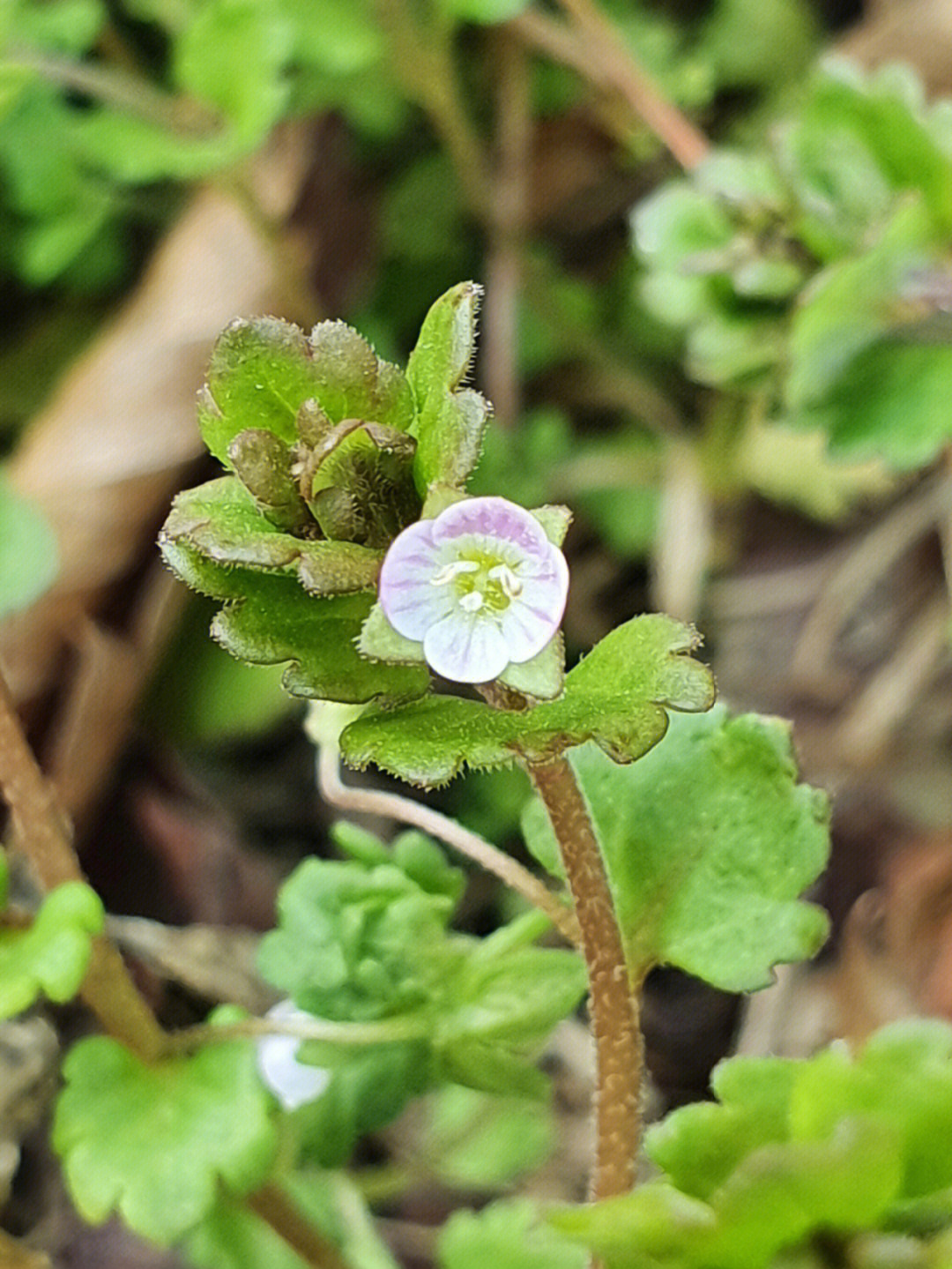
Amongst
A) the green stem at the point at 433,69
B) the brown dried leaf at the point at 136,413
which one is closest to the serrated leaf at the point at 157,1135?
the brown dried leaf at the point at 136,413

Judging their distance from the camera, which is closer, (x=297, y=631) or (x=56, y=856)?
(x=297, y=631)

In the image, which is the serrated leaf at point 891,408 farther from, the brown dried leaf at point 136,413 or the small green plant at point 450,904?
the brown dried leaf at point 136,413

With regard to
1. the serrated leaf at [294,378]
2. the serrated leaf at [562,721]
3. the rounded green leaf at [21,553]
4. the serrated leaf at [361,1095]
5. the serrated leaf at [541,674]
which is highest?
the serrated leaf at [294,378]

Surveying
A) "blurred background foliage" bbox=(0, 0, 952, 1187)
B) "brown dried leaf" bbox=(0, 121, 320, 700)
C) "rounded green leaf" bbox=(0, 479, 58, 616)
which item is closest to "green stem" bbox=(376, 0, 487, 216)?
"blurred background foliage" bbox=(0, 0, 952, 1187)

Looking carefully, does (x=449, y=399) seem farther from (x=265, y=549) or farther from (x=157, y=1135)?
(x=157, y=1135)

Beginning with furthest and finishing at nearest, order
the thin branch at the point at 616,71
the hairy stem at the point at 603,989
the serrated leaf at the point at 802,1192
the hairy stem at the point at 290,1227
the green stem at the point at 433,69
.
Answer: the green stem at the point at 433,69, the thin branch at the point at 616,71, the hairy stem at the point at 290,1227, the hairy stem at the point at 603,989, the serrated leaf at the point at 802,1192

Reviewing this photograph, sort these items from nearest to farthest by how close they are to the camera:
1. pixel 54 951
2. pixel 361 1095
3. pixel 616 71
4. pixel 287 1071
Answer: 1. pixel 54 951
2. pixel 361 1095
3. pixel 287 1071
4. pixel 616 71

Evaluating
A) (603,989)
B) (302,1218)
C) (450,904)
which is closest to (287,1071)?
(302,1218)
